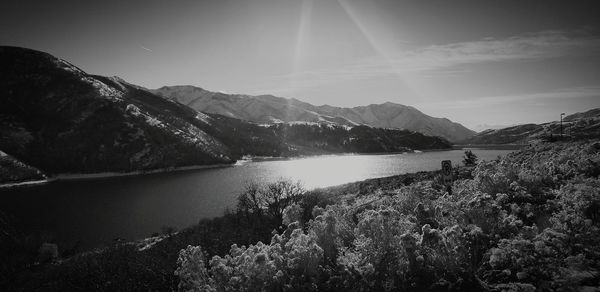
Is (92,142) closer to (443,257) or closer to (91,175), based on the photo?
(91,175)

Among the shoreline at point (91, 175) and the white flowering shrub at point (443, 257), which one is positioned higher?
the white flowering shrub at point (443, 257)

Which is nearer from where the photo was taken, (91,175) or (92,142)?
(91,175)

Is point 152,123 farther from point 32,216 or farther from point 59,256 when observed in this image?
point 59,256

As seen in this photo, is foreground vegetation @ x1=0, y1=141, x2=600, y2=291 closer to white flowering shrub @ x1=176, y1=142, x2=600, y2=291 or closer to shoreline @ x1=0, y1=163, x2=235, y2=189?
white flowering shrub @ x1=176, y1=142, x2=600, y2=291

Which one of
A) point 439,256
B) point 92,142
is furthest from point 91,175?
point 439,256

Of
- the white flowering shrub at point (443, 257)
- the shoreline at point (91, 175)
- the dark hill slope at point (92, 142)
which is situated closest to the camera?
the white flowering shrub at point (443, 257)

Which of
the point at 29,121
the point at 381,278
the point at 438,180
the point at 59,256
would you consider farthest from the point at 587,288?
the point at 29,121

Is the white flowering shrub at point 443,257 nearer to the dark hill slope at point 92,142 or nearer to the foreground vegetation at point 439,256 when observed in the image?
the foreground vegetation at point 439,256

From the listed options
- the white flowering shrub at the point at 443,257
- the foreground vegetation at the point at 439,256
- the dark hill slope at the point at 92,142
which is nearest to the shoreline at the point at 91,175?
the dark hill slope at the point at 92,142

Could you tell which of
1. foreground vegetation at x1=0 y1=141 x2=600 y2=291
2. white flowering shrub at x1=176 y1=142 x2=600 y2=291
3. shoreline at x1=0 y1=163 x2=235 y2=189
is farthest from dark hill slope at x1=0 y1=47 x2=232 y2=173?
white flowering shrub at x1=176 y1=142 x2=600 y2=291

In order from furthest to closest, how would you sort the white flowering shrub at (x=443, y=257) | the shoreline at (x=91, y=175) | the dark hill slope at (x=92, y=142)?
the dark hill slope at (x=92, y=142)
the shoreline at (x=91, y=175)
the white flowering shrub at (x=443, y=257)

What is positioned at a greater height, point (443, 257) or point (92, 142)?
point (92, 142)
